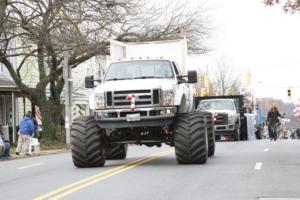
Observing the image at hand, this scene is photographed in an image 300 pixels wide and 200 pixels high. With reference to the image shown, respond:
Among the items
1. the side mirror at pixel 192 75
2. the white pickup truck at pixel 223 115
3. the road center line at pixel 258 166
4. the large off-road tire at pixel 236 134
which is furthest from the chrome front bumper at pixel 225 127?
the road center line at pixel 258 166

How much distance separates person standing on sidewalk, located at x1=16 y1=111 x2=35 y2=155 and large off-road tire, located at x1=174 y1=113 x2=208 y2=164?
12686mm

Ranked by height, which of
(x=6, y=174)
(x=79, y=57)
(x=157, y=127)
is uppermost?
(x=79, y=57)

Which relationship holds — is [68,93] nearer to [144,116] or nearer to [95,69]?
[144,116]

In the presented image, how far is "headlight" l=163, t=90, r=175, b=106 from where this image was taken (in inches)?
606

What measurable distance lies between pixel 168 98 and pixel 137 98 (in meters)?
0.72

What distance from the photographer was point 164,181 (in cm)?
1245

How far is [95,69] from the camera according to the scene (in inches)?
2277

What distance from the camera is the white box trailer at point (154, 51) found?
18.6 m

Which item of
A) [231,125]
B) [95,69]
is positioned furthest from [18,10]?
[95,69]

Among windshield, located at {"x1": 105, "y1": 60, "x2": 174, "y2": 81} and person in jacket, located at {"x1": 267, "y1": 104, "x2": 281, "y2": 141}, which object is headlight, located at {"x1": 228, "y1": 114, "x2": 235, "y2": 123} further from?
windshield, located at {"x1": 105, "y1": 60, "x2": 174, "y2": 81}

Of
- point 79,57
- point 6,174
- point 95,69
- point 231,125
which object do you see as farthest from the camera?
point 95,69

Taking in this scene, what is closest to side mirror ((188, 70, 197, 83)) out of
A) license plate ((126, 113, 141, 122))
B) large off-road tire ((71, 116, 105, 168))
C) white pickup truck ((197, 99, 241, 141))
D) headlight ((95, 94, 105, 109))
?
license plate ((126, 113, 141, 122))

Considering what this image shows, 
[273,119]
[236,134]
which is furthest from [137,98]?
[273,119]

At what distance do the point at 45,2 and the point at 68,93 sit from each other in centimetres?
576
